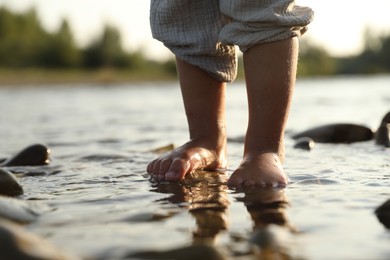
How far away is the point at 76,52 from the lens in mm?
40031

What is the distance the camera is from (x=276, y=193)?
1714mm

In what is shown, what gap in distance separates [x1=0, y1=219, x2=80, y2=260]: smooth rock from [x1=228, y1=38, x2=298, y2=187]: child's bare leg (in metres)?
1.00

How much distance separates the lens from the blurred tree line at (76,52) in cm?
3834

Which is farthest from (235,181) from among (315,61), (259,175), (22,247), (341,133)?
(315,61)

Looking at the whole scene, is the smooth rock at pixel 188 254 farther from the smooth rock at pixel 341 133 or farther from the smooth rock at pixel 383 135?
the smooth rock at pixel 341 133

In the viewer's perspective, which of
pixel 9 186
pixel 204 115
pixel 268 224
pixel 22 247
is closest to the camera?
pixel 22 247

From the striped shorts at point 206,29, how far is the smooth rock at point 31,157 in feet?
2.15

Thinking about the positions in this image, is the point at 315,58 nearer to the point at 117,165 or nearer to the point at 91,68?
the point at 91,68

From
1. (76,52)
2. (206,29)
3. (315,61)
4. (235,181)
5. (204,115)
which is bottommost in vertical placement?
(315,61)

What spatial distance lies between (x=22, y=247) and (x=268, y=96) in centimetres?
115

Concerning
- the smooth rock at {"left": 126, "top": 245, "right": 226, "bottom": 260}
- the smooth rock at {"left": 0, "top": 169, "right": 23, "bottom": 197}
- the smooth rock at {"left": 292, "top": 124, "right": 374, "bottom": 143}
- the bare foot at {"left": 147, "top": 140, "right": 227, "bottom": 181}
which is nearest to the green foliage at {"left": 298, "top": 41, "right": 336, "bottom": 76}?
the smooth rock at {"left": 292, "top": 124, "right": 374, "bottom": 143}

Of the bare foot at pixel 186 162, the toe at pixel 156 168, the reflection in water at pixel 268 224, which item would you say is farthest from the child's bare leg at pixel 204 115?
the reflection in water at pixel 268 224

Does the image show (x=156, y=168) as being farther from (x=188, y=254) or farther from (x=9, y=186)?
Answer: (x=188, y=254)

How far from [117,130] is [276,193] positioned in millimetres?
2881
